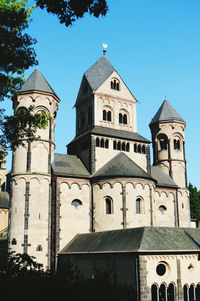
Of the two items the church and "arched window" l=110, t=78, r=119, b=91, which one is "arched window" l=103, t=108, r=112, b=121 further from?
"arched window" l=110, t=78, r=119, b=91

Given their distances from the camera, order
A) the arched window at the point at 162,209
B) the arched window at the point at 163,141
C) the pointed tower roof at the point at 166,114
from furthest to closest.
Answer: the pointed tower roof at the point at 166,114 → the arched window at the point at 163,141 → the arched window at the point at 162,209

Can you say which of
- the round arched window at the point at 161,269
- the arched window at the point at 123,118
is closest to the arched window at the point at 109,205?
the round arched window at the point at 161,269

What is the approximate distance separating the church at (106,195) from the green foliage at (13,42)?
1446 centimetres

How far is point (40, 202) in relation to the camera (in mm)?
35062

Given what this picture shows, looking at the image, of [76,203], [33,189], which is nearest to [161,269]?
[76,203]

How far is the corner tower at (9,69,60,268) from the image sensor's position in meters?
33.7

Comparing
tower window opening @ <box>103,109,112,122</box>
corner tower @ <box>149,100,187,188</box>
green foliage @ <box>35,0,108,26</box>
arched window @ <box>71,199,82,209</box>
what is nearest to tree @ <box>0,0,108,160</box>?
green foliage @ <box>35,0,108,26</box>

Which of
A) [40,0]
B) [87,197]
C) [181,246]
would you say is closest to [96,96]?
[87,197]

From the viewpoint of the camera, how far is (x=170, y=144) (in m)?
48.2

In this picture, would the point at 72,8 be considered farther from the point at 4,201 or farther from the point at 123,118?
the point at 4,201

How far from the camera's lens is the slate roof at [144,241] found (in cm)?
2601

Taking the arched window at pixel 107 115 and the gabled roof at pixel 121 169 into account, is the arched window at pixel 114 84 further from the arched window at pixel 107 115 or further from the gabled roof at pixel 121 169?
the gabled roof at pixel 121 169

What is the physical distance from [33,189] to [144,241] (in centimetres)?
1402

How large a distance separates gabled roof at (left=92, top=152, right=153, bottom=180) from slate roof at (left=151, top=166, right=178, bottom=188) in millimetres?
5561
